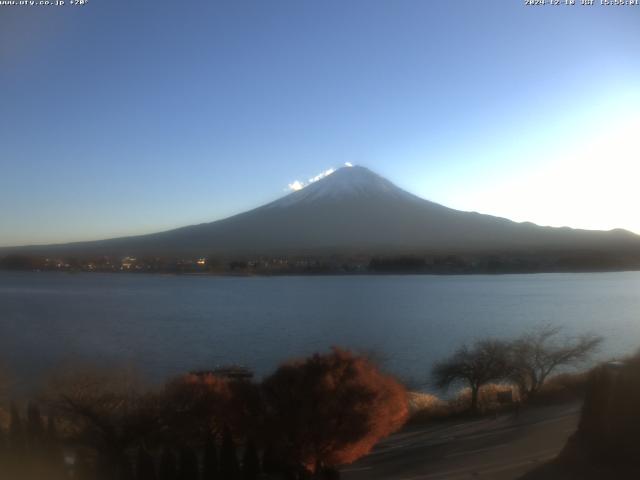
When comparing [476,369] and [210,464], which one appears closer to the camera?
[210,464]

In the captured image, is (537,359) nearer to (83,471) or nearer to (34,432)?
(83,471)

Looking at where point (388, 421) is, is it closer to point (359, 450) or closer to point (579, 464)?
point (359, 450)

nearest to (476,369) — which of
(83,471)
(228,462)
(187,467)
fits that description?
(228,462)

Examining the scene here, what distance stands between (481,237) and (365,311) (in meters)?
17.2

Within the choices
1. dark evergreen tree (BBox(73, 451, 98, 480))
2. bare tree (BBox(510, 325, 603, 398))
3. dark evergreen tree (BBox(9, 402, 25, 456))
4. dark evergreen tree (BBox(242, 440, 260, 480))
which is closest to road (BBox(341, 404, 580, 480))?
dark evergreen tree (BBox(242, 440, 260, 480))

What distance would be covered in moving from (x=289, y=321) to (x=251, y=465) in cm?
910

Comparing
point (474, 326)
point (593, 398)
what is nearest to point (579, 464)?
point (593, 398)

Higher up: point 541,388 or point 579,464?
point 579,464

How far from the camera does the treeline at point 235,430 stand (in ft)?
14.9

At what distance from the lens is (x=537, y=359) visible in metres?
8.30

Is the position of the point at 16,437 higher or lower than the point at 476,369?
higher

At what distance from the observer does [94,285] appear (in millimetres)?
28625

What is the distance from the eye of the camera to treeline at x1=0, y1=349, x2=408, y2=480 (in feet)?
14.9

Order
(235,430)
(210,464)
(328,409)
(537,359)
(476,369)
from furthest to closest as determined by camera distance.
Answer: (537,359) → (476,369) → (235,430) → (328,409) → (210,464)
